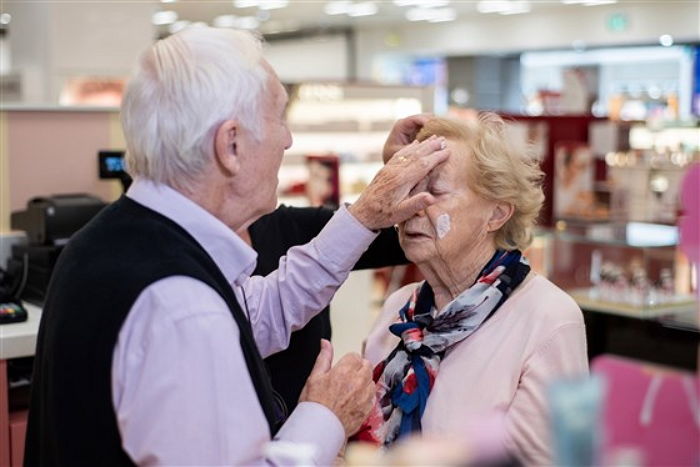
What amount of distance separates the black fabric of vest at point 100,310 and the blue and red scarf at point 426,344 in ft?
2.16

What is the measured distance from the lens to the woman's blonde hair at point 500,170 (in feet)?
7.06

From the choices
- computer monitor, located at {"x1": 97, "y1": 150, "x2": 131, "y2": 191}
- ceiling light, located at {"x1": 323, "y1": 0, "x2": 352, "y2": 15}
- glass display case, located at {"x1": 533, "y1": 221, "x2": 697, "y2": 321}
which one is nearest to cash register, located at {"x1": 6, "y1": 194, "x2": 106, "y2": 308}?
computer monitor, located at {"x1": 97, "y1": 150, "x2": 131, "y2": 191}

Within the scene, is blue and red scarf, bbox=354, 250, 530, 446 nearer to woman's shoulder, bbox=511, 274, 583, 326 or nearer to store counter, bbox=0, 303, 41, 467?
woman's shoulder, bbox=511, 274, 583, 326

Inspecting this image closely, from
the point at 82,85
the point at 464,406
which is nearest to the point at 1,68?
the point at 82,85

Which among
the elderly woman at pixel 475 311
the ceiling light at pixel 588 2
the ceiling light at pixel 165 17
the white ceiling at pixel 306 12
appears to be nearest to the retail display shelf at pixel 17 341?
the elderly woman at pixel 475 311

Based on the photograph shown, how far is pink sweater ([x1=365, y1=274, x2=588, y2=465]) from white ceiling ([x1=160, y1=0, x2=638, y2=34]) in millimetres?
15074

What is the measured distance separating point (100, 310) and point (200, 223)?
0.70 feet

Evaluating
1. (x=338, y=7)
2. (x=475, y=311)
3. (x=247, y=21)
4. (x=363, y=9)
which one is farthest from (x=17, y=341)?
(x=247, y=21)

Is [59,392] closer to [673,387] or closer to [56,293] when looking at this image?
[56,293]

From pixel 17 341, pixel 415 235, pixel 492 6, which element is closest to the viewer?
pixel 415 235

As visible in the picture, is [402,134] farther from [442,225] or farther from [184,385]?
[184,385]

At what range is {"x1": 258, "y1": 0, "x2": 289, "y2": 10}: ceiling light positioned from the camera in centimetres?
1667

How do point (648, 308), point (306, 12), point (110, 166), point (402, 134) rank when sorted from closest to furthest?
point (402, 134) < point (110, 166) < point (648, 308) < point (306, 12)

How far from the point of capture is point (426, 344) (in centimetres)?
209
